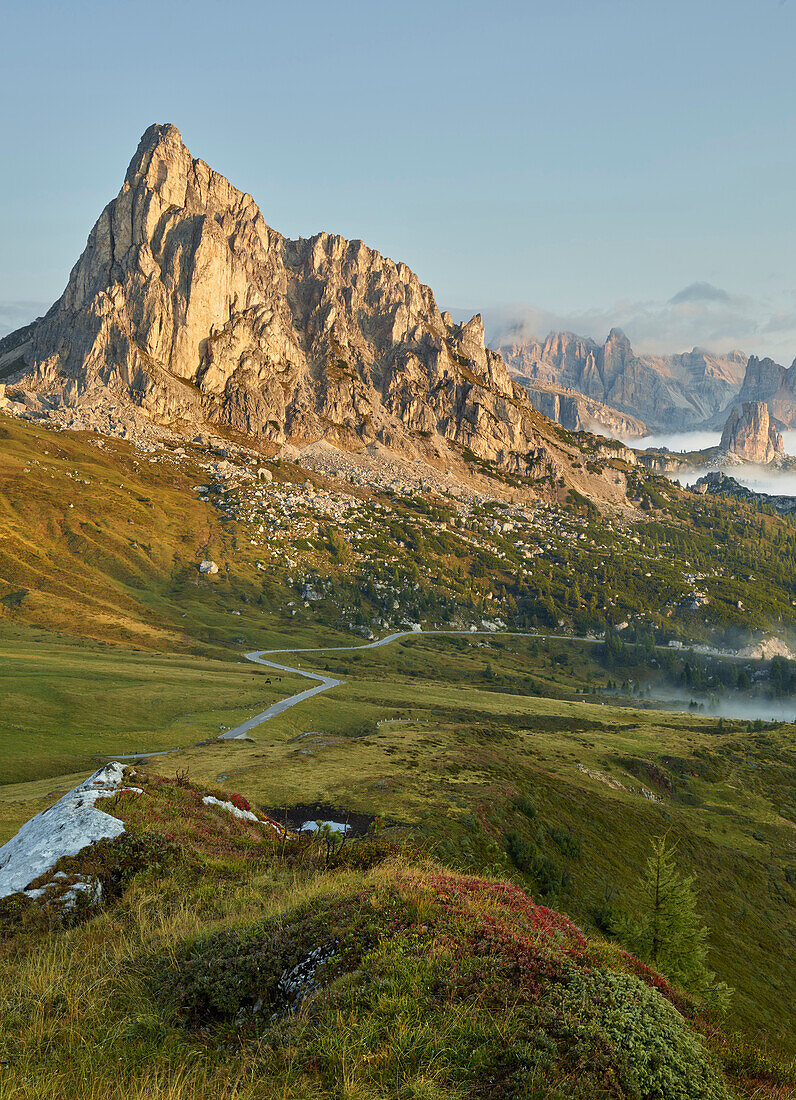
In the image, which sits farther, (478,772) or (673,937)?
(478,772)

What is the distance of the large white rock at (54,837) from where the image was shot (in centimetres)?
1589

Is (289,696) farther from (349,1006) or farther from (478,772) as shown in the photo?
(349,1006)

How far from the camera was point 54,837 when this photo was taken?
17.3 m

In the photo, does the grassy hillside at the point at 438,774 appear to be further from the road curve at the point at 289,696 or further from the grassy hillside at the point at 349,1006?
the road curve at the point at 289,696

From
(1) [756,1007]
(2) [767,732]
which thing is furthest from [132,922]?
(2) [767,732]

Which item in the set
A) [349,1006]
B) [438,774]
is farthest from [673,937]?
[349,1006]

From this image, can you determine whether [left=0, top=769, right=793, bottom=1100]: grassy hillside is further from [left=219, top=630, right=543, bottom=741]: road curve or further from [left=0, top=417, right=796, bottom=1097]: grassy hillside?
[left=219, top=630, right=543, bottom=741]: road curve

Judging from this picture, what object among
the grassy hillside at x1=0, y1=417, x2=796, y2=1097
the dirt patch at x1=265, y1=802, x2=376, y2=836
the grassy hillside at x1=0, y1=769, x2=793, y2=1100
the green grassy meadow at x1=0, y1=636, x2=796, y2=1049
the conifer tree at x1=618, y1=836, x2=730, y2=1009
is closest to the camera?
the grassy hillside at x1=0, y1=769, x2=793, y2=1100

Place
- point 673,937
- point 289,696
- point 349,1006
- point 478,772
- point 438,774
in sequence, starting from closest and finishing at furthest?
1. point 349,1006
2. point 673,937
3. point 438,774
4. point 478,772
5. point 289,696

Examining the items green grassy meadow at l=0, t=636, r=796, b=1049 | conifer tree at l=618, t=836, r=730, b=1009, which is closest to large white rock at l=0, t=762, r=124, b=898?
green grassy meadow at l=0, t=636, r=796, b=1049

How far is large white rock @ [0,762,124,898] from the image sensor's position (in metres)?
15.9

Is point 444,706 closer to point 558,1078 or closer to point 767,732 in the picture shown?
point 767,732

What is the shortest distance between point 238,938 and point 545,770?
2563 inches

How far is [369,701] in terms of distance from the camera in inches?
4840
